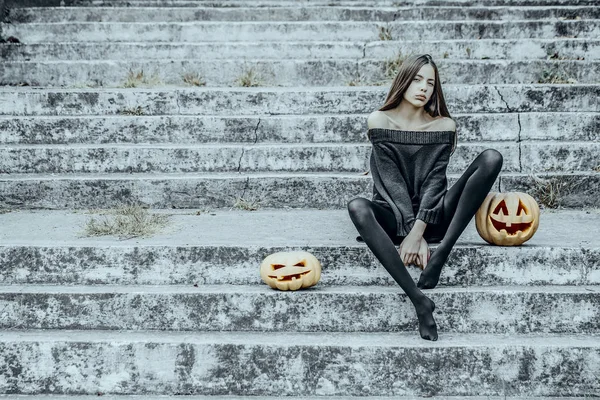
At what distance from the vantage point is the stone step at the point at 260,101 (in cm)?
474

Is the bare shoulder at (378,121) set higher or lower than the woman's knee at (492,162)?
higher

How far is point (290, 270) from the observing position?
9.48ft

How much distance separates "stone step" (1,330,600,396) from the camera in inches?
106

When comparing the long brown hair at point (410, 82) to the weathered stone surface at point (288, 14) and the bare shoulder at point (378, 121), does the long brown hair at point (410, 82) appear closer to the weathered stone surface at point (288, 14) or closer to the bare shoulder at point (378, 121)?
the bare shoulder at point (378, 121)

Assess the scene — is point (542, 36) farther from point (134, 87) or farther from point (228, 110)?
point (134, 87)

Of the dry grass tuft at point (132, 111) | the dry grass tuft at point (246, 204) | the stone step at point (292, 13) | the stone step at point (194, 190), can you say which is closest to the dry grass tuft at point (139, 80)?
the dry grass tuft at point (132, 111)

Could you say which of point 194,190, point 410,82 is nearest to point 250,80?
point 194,190

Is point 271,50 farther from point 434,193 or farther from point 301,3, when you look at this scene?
point 434,193

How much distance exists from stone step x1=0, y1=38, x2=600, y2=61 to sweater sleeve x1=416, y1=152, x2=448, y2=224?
2.57m

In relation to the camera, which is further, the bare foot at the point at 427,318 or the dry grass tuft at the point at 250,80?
the dry grass tuft at the point at 250,80

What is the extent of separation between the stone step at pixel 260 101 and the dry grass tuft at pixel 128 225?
1.40 m

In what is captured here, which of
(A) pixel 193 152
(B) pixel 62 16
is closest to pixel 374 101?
(A) pixel 193 152

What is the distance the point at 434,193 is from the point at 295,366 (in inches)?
46.0

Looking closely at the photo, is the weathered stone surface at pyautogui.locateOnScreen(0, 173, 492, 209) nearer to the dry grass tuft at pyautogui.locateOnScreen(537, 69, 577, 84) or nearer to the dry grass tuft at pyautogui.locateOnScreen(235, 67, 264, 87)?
the dry grass tuft at pyautogui.locateOnScreen(235, 67, 264, 87)
